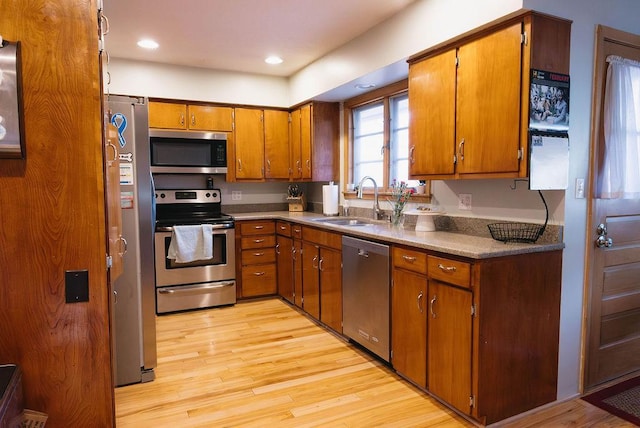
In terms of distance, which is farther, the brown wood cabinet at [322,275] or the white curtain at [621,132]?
the brown wood cabinet at [322,275]

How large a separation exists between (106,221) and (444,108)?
2.05 metres

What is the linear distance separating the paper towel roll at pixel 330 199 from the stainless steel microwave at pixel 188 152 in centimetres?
117

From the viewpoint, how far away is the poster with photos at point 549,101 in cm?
211

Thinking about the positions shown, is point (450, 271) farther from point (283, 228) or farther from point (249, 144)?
point (249, 144)

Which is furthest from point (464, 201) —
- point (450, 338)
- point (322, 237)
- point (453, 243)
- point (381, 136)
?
point (381, 136)

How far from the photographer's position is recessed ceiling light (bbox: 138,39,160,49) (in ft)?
12.0

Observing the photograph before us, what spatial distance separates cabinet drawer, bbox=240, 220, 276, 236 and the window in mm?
987

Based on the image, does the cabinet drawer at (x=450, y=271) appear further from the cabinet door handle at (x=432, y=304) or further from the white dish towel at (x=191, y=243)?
the white dish towel at (x=191, y=243)

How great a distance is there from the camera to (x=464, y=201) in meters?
2.91

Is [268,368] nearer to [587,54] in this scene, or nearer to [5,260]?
[5,260]

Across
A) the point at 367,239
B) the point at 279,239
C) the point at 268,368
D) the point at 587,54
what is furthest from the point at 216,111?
the point at 587,54

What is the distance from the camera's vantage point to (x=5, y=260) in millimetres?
1275

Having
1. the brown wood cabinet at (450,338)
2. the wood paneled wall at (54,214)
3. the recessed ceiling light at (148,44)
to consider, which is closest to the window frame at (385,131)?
the brown wood cabinet at (450,338)

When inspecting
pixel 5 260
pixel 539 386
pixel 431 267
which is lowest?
pixel 539 386
